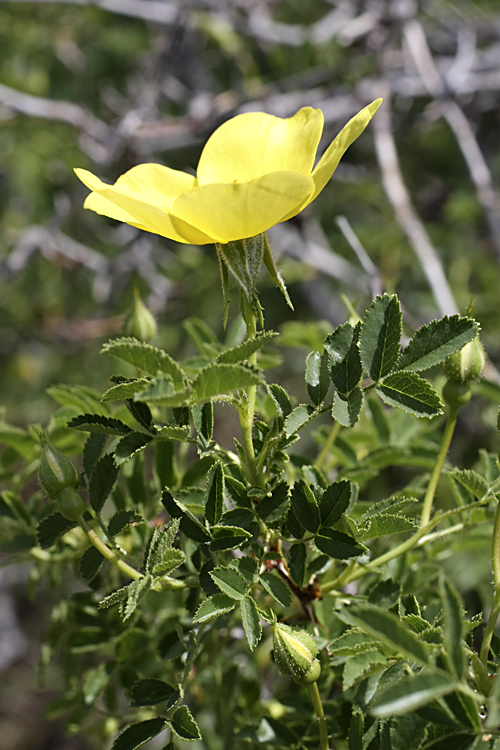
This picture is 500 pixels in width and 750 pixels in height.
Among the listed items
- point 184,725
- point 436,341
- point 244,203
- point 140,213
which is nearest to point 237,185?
point 244,203

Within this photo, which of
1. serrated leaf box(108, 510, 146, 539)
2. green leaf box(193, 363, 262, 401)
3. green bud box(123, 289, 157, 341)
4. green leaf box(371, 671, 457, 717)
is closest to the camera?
green leaf box(371, 671, 457, 717)

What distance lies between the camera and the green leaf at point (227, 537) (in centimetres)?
85

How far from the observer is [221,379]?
739mm

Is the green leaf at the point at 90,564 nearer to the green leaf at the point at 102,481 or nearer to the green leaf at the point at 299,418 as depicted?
the green leaf at the point at 102,481

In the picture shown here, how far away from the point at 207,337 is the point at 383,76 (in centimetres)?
199

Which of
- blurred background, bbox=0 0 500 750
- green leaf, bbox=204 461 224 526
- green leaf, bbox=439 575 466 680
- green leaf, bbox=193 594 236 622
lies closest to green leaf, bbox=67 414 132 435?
green leaf, bbox=204 461 224 526

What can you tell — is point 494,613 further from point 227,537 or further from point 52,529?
point 52,529

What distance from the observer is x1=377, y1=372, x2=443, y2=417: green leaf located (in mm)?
871

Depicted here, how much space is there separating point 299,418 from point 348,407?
3.3 inches

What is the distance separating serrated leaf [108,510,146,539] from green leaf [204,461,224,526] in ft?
0.39

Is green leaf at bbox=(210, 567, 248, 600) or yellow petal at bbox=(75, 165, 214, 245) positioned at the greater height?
yellow petal at bbox=(75, 165, 214, 245)

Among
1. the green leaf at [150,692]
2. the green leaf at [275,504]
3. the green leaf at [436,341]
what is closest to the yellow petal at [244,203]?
the green leaf at [436,341]

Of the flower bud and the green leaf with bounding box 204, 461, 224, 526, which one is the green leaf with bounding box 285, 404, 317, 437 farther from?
the flower bud

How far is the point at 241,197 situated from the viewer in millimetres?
791
